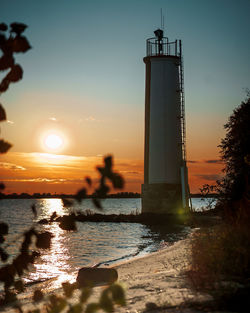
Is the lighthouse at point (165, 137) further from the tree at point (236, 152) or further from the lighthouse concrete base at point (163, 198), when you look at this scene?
the tree at point (236, 152)

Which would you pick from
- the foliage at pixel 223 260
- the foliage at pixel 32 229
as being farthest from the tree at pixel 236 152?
the foliage at pixel 32 229

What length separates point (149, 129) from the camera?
38938 mm

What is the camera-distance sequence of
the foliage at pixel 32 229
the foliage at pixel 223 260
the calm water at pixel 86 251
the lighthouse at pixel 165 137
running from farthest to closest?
the lighthouse at pixel 165 137
the calm water at pixel 86 251
the foliage at pixel 223 260
the foliage at pixel 32 229

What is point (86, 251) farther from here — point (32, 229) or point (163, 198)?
point (32, 229)

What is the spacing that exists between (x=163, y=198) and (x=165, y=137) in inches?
251

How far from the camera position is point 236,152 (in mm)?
17656

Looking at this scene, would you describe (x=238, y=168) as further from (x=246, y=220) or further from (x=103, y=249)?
(x=103, y=249)

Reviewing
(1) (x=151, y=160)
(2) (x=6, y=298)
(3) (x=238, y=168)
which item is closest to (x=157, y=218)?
(1) (x=151, y=160)

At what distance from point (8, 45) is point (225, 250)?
22.1 feet

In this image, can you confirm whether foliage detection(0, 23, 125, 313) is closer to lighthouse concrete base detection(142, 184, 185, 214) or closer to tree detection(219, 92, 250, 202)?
tree detection(219, 92, 250, 202)

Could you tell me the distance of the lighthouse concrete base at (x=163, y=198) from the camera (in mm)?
38766

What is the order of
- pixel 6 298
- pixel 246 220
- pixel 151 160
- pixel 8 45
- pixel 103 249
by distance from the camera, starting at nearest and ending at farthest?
pixel 8 45 → pixel 6 298 → pixel 246 220 → pixel 103 249 → pixel 151 160

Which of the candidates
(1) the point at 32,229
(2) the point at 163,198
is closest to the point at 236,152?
(1) the point at 32,229

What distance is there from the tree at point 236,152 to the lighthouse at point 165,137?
19.6m
